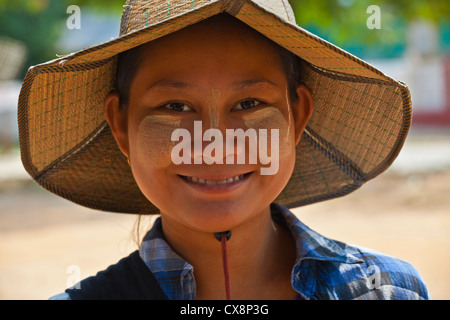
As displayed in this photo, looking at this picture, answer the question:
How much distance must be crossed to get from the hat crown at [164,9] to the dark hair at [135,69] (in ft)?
0.28

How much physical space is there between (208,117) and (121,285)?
0.53 m

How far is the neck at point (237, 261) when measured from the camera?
5.49 feet

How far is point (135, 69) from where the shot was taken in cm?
162

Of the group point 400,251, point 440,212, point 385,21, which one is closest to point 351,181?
point 400,251

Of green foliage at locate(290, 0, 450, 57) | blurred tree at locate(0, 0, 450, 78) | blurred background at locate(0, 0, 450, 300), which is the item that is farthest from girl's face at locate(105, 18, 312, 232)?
blurred tree at locate(0, 0, 450, 78)

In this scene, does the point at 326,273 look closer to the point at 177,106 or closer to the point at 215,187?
the point at 215,187

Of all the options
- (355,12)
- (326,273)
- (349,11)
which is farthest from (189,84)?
(355,12)

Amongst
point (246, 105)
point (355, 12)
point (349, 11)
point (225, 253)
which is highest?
point (355, 12)

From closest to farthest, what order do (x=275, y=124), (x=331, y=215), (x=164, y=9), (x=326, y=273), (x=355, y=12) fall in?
(x=164, y=9) → (x=275, y=124) → (x=326, y=273) → (x=331, y=215) → (x=355, y=12)

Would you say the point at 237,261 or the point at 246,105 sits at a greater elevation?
the point at 246,105

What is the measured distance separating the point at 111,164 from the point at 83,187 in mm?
135

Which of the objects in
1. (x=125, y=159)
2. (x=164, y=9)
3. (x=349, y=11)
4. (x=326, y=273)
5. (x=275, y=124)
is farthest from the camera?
(x=349, y=11)

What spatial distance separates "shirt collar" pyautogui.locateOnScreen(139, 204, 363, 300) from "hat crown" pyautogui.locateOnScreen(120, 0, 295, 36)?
63cm

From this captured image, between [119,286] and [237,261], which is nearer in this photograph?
[119,286]
